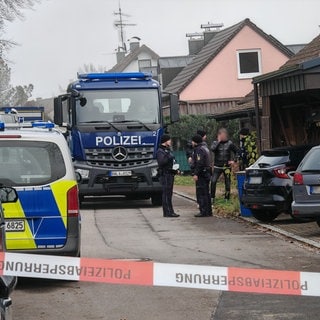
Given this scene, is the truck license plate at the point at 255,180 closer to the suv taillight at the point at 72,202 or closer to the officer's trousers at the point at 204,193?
the officer's trousers at the point at 204,193

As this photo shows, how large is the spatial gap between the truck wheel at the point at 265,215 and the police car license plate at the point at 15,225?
7606 mm

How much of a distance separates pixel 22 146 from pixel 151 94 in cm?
1107

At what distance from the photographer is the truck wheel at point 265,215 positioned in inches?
634

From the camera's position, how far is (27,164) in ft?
31.4

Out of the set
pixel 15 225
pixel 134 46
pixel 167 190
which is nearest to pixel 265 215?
pixel 167 190

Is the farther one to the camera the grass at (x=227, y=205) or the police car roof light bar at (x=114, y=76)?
the police car roof light bar at (x=114, y=76)

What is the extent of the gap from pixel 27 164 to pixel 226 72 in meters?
35.5

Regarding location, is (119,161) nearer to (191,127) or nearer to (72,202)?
(72,202)

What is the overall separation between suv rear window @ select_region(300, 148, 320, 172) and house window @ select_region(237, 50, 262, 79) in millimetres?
31243

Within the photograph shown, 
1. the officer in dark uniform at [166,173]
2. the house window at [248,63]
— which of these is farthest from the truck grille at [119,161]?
the house window at [248,63]

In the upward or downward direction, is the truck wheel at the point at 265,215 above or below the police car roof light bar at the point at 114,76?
below

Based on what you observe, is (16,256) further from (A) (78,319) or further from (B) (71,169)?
(B) (71,169)

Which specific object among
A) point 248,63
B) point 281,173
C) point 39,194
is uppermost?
point 248,63

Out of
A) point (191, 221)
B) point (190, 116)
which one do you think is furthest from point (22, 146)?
point (190, 116)
